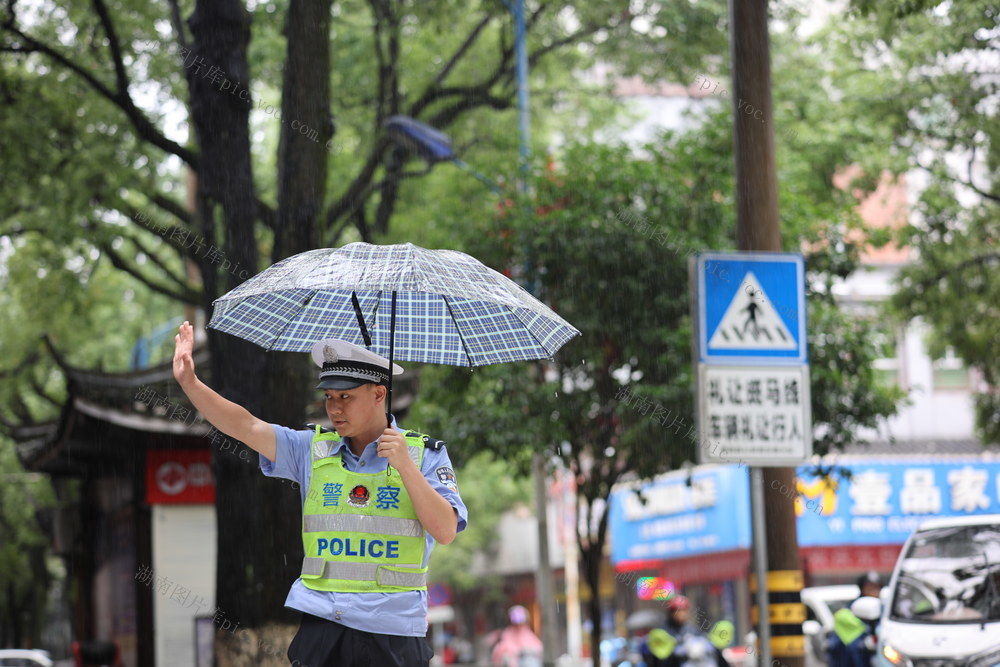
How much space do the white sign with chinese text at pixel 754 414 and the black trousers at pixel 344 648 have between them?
2.94 metres

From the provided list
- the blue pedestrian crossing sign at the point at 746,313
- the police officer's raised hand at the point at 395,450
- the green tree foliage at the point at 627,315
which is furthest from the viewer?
the green tree foliage at the point at 627,315

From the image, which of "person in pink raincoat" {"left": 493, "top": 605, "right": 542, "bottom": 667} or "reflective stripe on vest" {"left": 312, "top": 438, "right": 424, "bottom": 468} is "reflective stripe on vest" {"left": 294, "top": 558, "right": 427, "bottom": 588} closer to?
"reflective stripe on vest" {"left": 312, "top": 438, "right": 424, "bottom": 468}

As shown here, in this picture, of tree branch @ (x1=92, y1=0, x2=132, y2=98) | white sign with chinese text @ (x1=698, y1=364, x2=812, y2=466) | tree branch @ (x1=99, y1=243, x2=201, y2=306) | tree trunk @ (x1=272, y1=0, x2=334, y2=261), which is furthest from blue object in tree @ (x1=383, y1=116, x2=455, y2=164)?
white sign with chinese text @ (x1=698, y1=364, x2=812, y2=466)

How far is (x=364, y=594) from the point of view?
14.3 feet

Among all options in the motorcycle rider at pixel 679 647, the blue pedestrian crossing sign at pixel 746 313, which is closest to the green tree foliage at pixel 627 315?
the motorcycle rider at pixel 679 647

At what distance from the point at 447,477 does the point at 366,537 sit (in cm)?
32

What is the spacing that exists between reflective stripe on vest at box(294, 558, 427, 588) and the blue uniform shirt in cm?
5

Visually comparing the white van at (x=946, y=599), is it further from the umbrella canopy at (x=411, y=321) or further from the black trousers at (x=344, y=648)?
the black trousers at (x=344, y=648)

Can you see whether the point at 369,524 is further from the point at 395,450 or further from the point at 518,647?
the point at 518,647

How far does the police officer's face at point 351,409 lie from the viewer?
4.48 metres

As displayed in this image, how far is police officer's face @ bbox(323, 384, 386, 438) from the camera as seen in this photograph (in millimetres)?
4484

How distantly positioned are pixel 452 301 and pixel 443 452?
0.98 m

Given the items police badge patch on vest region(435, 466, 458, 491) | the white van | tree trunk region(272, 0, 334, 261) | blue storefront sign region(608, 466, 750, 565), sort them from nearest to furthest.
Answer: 1. police badge patch on vest region(435, 466, 458, 491)
2. the white van
3. tree trunk region(272, 0, 334, 261)
4. blue storefront sign region(608, 466, 750, 565)

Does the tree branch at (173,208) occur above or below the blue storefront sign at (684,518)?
above
